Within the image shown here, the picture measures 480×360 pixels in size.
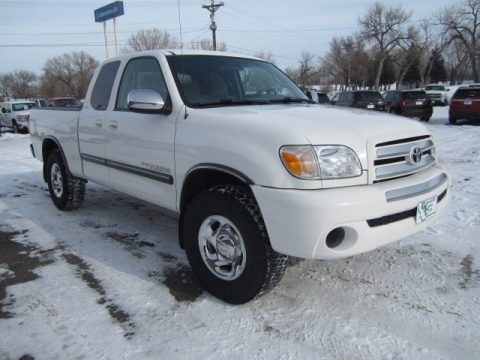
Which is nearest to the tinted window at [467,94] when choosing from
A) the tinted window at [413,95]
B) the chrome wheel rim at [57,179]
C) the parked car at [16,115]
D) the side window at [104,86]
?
the tinted window at [413,95]

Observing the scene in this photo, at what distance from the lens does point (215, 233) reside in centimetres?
320

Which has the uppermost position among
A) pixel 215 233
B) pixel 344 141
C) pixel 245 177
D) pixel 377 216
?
pixel 344 141

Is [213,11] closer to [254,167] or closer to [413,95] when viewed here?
[413,95]

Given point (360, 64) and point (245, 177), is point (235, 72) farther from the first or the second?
point (360, 64)

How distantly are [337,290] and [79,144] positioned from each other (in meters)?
3.42

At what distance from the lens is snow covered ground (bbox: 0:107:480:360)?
262cm

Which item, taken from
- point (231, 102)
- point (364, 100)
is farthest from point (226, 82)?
point (364, 100)

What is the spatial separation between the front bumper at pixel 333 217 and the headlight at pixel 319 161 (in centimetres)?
10

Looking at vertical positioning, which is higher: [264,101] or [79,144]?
[264,101]

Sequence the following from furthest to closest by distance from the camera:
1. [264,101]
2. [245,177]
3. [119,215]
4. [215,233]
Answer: [119,215]
[264,101]
[215,233]
[245,177]

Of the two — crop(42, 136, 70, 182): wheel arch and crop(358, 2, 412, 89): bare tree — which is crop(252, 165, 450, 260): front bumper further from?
crop(358, 2, 412, 89): bare tree

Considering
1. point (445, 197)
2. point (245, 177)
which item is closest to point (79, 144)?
point (245, 177)

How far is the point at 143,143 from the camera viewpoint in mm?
3805

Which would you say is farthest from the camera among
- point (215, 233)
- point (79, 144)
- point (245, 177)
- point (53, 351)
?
point (79, 144)
